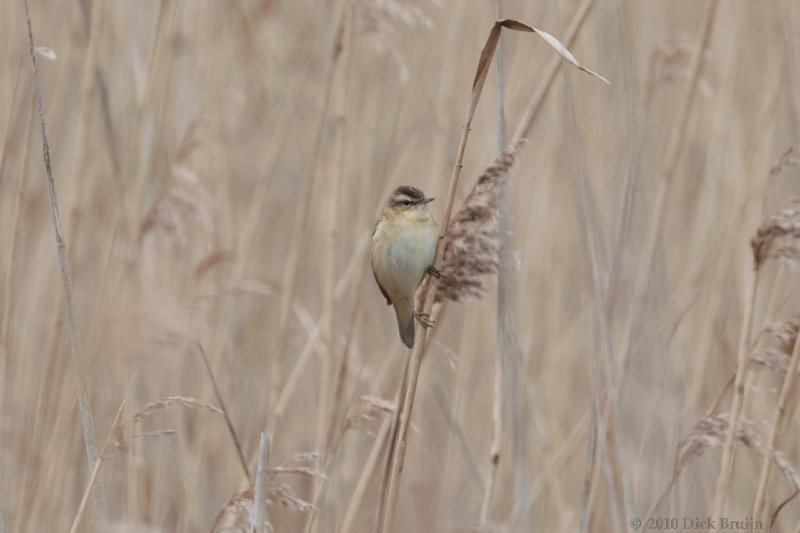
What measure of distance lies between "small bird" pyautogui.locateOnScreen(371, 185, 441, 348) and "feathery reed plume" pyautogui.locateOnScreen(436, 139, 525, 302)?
27cm

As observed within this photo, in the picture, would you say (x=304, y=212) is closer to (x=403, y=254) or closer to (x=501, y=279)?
(x=403, y=254)

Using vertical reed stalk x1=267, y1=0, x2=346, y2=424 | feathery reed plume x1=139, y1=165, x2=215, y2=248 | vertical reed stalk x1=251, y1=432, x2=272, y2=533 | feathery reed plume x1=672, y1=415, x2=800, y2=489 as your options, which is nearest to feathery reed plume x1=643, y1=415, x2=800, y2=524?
feathery reed plume x1=672, y1=415, x2=800, y2=489

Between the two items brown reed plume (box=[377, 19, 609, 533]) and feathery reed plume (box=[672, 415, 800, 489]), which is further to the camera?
feathery reed plume (box=[672, 415, 800, 489])

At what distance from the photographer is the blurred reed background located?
220 cm

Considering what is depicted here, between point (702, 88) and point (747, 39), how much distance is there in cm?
83

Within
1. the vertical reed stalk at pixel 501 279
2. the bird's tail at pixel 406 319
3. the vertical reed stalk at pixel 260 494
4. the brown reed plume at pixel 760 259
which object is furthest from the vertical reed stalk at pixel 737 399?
the vertical reed stalk at pixel 260 494

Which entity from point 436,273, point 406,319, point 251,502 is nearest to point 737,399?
point 436,273

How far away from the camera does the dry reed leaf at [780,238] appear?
1.52 metres

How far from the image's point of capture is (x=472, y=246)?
157cm

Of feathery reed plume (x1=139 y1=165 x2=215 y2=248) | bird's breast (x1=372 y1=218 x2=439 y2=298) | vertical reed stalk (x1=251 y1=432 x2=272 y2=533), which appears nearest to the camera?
vertical reed stalk (x1=251 y1=432 x2=272 y2=533)

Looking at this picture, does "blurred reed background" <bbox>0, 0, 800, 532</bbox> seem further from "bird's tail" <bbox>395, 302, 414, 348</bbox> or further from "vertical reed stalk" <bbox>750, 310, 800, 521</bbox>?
"vertical reed stalk" <bbox>750, 310, 800, 521</bbox>

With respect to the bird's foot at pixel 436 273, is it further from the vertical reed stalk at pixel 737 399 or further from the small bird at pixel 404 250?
the vertical reed stalk at pixel 737 399

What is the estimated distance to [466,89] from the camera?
304cm

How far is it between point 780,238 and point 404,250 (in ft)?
2.40
